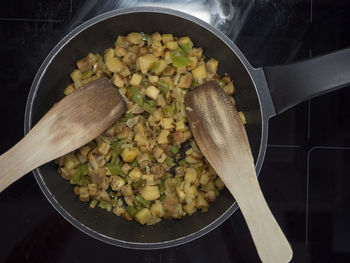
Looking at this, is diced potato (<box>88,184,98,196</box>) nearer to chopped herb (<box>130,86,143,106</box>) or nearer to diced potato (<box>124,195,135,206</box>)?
diced potato (<box>124,195,135,206</box>)

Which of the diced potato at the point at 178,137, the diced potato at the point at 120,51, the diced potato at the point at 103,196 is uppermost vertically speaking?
the diced potato at the point at 120,51

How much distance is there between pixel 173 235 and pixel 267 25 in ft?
2.55

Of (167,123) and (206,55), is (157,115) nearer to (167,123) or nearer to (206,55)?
(167,123)

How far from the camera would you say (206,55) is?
4.24 ft

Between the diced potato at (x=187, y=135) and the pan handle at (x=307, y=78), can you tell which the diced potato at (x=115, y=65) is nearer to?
the diced potato at (x=187, y=135)

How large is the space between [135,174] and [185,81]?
335 millimetres

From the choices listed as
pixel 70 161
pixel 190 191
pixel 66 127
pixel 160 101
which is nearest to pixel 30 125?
pixel 66 127

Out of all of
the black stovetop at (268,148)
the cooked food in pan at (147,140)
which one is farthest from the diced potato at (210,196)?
the black stovetop at (268,148)

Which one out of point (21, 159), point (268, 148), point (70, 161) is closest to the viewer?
point (21, 159)

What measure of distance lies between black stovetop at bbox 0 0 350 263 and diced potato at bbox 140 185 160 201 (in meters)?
0.22

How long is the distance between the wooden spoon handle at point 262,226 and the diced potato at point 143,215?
1.05ft

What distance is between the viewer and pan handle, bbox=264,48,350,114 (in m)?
0.99

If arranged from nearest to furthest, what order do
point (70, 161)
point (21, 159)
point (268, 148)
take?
point (21, 159) < point (70, 161) < point (268, 148)

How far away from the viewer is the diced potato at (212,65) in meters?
1.26
